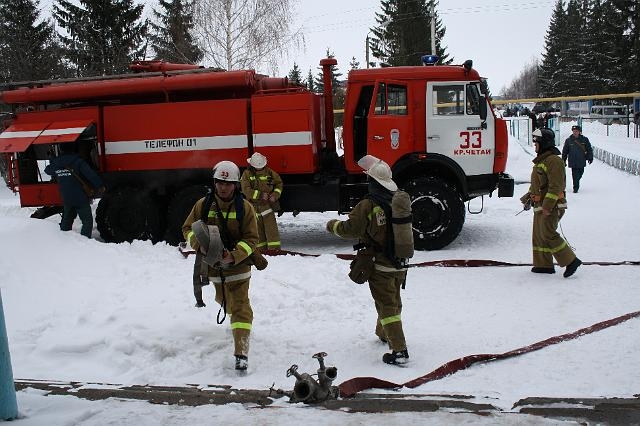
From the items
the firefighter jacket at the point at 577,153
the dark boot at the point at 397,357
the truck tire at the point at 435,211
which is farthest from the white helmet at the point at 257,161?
the firefighter jacket at the point at 577,153

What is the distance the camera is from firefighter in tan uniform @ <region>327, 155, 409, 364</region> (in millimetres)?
5352

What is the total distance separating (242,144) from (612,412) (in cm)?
768

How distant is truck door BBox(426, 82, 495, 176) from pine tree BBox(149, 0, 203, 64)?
61.6 feet

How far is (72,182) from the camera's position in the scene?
10.3 metres

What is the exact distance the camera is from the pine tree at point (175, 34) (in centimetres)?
2770

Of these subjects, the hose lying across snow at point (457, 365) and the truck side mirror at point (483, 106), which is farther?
the truck side mirror at point (483, 106)

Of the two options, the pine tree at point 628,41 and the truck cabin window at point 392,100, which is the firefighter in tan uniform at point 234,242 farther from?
the pine tree at point 628,41

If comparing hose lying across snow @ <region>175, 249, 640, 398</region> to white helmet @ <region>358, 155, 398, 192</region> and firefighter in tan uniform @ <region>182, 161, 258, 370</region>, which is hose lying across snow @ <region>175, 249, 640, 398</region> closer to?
firefighter in tan uniform @ <region>182, 161, 258, 370</region>

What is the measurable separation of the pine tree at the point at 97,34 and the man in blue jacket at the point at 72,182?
17947mm

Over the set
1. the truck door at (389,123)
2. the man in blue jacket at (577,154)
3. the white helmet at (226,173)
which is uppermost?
the truck door at (389,123)

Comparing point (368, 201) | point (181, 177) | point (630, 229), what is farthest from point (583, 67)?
point (368, 201)

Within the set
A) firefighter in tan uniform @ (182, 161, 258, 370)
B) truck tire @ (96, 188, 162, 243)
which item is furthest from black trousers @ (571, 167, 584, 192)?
firefighter in tan uniform @ (182, 161, 258, 370)

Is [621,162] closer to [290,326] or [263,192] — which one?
[263,192]

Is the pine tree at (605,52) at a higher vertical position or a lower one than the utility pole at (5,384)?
higher
